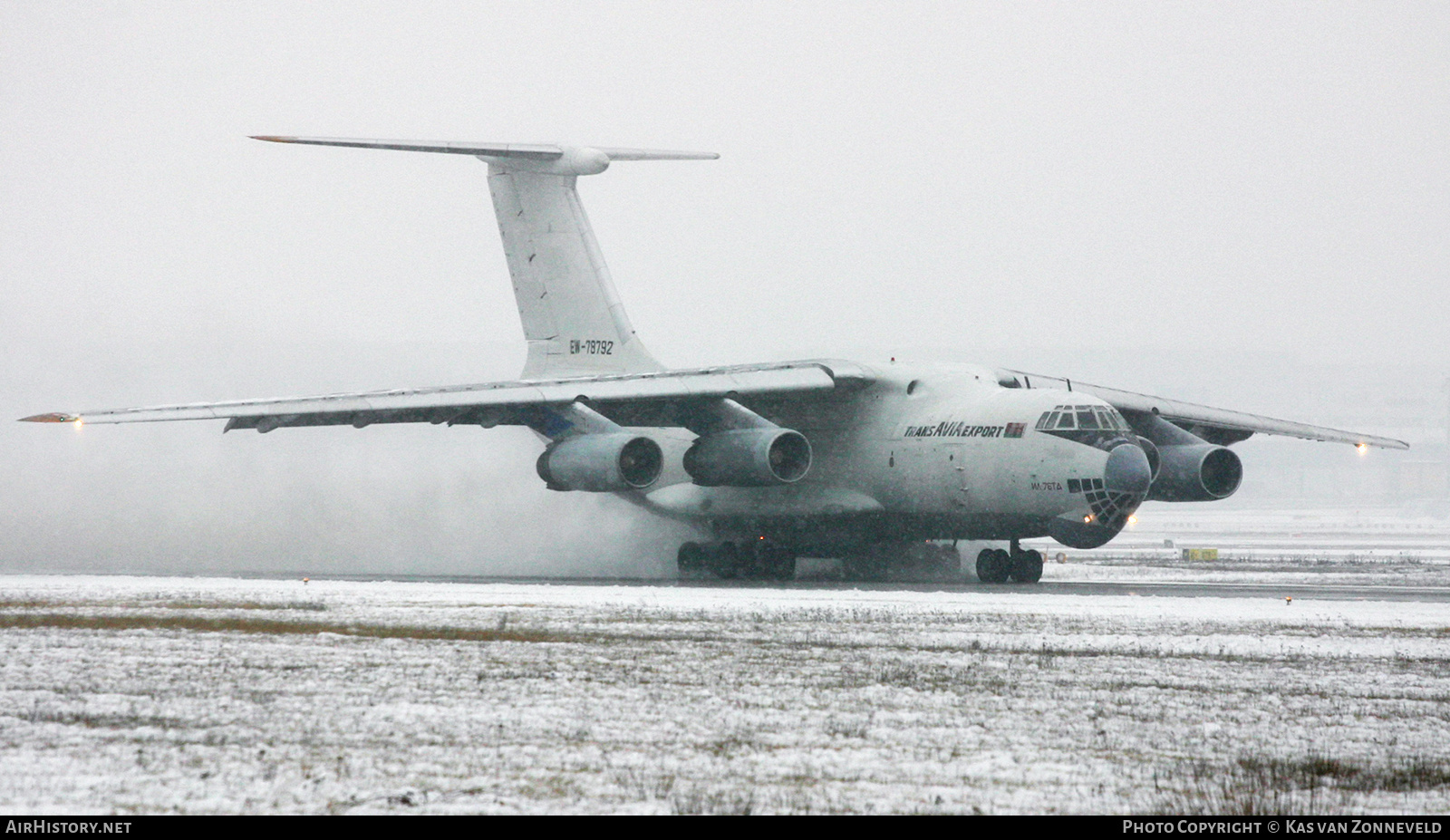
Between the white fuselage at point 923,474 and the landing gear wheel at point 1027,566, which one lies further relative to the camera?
→ the landing gear wheel at point 1027,566

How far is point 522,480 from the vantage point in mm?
27562

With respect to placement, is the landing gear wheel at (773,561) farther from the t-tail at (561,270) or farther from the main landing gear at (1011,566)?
the t-tail at (561,270)

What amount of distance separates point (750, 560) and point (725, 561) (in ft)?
1.34

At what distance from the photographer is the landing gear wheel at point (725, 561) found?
2397 cm

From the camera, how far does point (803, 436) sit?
22.8m

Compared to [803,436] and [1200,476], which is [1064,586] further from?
[803,436]

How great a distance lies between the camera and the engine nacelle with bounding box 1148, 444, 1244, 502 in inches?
888

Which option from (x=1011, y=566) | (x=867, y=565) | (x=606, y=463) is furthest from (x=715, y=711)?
(x=867, y=565)

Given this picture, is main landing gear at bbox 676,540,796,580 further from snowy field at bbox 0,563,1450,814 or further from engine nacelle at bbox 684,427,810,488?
snowy field at bbox 0,563,1450,814

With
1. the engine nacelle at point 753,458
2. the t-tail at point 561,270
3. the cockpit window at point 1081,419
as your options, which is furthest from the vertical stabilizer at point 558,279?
the cockpit window at point 1081,419

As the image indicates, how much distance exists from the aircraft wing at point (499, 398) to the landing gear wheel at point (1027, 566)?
137 inches

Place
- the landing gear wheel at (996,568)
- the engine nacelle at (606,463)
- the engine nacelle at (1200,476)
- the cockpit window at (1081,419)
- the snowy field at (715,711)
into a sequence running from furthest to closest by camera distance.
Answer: the engine nacelle at (1200,476) → the landing gear wheel at (996,568) → the engine nacelle at (606,463) → the cockpit window at (1081,419) → the snowy field at (715,711)
